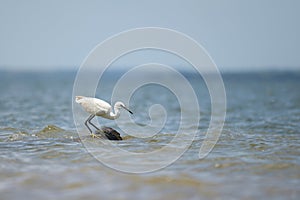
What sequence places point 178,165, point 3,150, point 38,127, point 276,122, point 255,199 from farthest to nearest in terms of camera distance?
point 276,122 < point 38,127 < point 3,150 < point 178,165 < point 255,199

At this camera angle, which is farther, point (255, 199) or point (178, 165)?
point (178, 165)

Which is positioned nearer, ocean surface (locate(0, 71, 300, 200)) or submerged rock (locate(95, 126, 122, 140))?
ocean surface (locate(0, 71, 300, 200))

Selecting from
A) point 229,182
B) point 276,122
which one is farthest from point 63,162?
point 276,122

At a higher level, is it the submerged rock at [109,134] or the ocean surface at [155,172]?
the submerged rock at [109,134]

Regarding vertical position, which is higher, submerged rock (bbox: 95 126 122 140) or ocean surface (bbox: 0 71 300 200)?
submerged rock (bbox: 95 126 122 140)

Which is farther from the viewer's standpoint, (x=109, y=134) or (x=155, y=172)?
(x=109, y=134)

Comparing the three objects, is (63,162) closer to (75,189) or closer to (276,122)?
(75,189)

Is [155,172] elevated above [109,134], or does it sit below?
below

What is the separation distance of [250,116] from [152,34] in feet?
Answer: 32.3

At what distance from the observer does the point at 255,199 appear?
26.0 ft

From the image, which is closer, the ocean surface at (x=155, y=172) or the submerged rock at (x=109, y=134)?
the ocean surface at (x=155, y=172)

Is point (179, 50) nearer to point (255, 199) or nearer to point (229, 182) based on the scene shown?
point (229, 182)

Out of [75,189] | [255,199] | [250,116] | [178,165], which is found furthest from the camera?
[250,116]

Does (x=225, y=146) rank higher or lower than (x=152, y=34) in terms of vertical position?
lower
